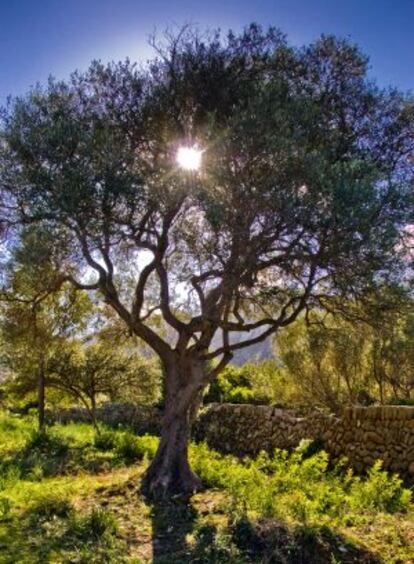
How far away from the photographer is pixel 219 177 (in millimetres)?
9602

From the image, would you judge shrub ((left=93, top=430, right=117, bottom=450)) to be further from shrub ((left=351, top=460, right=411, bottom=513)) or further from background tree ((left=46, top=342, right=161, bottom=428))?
shrub ((left=351, top=460, right=411, bottom=513))

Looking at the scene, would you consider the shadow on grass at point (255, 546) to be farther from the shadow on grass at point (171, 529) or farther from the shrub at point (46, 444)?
the shrub at point (46, 444)

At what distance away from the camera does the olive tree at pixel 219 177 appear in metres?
9.57

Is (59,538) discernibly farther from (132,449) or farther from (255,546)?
(132,449)

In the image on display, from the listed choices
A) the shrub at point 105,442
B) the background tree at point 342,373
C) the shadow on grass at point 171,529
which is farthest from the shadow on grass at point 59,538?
the background tree at point 342,373

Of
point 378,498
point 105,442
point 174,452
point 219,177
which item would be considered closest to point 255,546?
point 378,498

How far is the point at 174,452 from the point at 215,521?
Result: 292 cm

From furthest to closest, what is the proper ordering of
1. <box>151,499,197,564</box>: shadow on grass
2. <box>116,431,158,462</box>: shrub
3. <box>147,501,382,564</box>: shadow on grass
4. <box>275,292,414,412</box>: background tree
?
<box>275,292,414,412</box>: background tree
<box>116,431,158,462</box>: shrub
<box>151,499,197,564</box>: shadow on grass
<box>147,501,382,564</box>: shadow on grass

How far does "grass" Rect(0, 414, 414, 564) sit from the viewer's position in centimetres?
720

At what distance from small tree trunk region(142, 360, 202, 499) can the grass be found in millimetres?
427

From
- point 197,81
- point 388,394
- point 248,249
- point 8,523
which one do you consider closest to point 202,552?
point 8,523

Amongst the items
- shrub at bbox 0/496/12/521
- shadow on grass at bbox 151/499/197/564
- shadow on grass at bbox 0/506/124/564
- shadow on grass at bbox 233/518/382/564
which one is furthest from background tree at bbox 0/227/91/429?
shadow on grass at bbox 233/518/382/564

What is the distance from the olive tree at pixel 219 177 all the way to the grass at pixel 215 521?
1334mm

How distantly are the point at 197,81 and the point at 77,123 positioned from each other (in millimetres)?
2764
